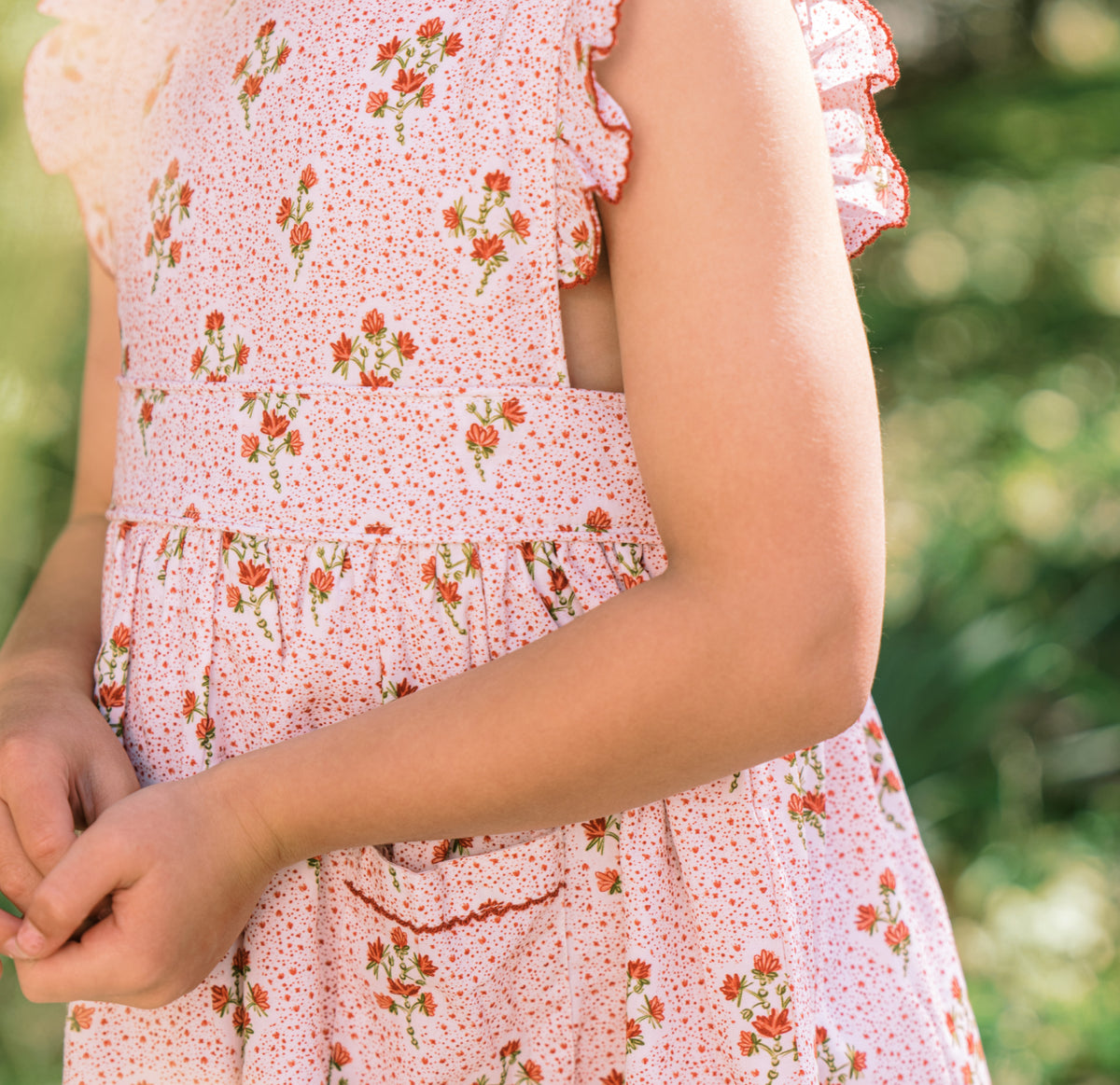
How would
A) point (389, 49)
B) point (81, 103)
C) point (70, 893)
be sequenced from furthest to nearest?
point (81, 103) → point (389, 49) → point (70, 893)

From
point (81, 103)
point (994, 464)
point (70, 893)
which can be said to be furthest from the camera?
point (994, 464)

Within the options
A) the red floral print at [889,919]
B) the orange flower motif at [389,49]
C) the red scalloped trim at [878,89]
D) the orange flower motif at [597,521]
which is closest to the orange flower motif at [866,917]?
the red floral print at [889,919]

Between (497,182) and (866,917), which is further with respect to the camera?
(866,917)

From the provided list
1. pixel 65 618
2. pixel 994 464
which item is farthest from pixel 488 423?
pixel 994 464

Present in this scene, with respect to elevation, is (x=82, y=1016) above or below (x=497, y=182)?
below

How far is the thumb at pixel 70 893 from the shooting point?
0.63m

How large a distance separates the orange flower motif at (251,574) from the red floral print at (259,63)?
1.00 feet

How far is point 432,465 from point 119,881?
31 cm

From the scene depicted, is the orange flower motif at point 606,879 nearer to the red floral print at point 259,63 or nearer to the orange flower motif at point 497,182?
the orange flower motif at point 497,182

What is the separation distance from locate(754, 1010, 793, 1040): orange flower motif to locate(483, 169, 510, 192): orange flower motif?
0.56 m

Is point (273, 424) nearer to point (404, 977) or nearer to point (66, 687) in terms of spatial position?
point (66, 687)

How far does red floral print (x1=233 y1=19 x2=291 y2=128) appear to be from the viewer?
786 millimetres

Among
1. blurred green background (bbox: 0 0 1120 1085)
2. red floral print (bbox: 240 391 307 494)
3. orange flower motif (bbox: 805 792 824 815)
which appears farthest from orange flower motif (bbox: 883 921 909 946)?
blurred green background (bbox: 0 0 1120 1085)

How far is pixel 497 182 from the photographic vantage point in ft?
2.28
